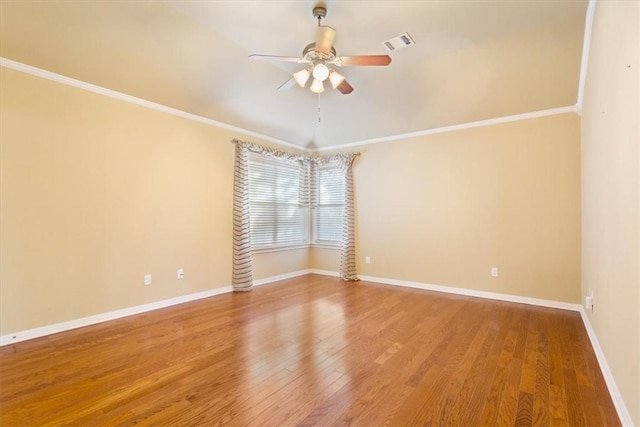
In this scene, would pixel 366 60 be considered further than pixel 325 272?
No

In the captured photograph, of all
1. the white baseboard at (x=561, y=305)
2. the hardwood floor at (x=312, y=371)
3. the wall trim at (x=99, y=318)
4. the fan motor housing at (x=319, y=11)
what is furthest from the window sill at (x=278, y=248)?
the fan motor housing at (x=319, y=11)

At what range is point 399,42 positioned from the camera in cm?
304

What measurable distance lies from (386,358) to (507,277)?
2.57 metres

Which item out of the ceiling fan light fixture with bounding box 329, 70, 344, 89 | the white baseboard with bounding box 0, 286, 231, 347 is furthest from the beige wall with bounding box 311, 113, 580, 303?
the white baseboard with bounding box 0, 286, 231, 347

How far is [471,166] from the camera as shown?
4.32 metres

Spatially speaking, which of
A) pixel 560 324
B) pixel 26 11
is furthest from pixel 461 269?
pixel 26 11

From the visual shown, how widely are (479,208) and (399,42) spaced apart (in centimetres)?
250

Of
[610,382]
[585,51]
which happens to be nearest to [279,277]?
[610,382]

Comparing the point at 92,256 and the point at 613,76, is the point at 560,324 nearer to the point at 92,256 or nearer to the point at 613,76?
the point at 613,76

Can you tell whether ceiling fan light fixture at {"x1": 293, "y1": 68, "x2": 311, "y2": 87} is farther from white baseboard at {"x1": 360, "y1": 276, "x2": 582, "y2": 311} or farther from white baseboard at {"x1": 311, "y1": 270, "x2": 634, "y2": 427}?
white baseboard at {"x1": 360, "y1": 276, "x2": 582, "y2": 311}

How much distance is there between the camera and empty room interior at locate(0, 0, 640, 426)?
1854 mm

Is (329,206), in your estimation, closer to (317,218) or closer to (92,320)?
(317,218)

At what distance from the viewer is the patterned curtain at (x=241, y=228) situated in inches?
178

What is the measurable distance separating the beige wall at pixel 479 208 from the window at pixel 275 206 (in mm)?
1172
